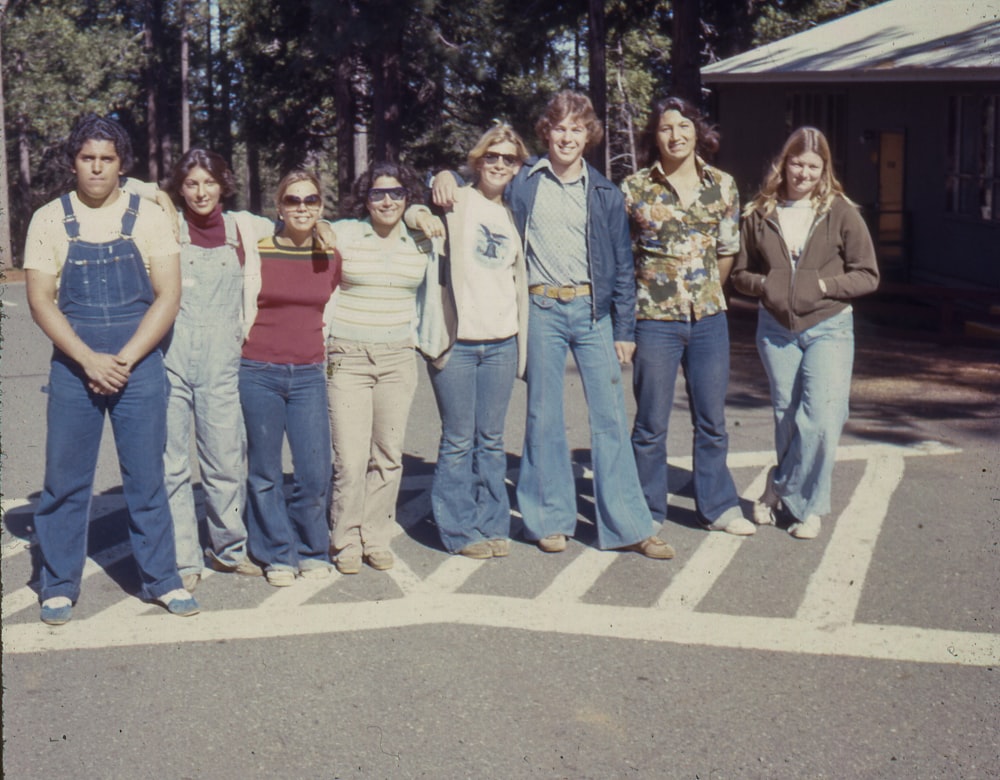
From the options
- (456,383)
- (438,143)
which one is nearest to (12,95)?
(438,143)

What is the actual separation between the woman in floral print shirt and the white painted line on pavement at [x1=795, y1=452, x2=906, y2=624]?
80 centimetres

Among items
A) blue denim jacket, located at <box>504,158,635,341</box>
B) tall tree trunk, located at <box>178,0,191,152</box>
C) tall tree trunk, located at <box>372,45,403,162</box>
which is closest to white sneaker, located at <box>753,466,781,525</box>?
blue denim jacket, located at <box>504,158,635,341</box>

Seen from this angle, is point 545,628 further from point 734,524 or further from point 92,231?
point 92,231

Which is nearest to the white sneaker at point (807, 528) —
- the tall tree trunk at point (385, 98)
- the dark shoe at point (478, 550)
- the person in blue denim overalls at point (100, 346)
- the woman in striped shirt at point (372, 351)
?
the dark shoe at point (478, 550)

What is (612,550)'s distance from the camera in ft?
19.9

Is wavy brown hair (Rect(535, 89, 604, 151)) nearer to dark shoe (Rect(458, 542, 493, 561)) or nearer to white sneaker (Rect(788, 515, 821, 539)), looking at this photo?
dark shoe (Rect(458, 542, 493, 561))

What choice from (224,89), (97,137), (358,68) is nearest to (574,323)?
(97,137)

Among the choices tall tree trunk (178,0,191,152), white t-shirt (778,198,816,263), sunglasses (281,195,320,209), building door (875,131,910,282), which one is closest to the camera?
sunglasses (281,195,320,209)

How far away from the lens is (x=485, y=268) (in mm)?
5684

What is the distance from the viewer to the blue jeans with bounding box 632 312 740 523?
6.05 meters

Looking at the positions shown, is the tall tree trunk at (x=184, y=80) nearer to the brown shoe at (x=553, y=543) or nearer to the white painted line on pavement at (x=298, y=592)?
the brown shoe at (x=553, y=543)

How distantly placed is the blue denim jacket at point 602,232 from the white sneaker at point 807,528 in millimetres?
1375

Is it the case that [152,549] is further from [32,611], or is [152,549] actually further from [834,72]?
[834,72]

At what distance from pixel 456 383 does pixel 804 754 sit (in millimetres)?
2461
